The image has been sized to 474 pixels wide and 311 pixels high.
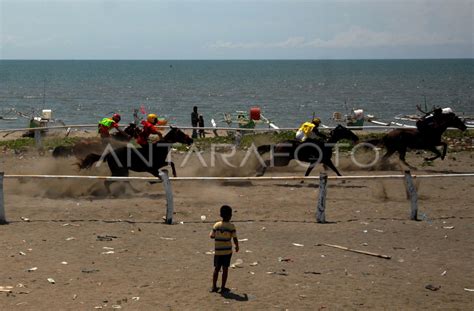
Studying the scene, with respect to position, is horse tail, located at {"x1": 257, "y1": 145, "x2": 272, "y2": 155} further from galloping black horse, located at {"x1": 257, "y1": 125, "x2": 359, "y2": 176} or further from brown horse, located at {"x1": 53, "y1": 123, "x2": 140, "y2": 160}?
brown horse, located at {"x1": 53, "y1": 123, "x2": 140, "y2": 160}

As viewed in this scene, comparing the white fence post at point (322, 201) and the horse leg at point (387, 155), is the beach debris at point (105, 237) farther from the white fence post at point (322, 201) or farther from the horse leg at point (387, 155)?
the horse leg at point (387, 155)

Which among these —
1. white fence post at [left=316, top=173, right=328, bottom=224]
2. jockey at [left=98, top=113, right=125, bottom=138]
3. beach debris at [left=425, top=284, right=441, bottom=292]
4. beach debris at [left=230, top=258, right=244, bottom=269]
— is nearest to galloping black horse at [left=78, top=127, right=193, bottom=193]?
jockey at [left=98, top=113, right=125, bottom=138]

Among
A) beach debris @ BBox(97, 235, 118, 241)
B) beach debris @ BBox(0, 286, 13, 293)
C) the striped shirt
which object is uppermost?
the striped shirt

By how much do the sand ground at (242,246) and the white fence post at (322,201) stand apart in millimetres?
194

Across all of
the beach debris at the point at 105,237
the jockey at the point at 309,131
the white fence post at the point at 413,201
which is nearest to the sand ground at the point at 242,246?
the beach debris at the point at 105,237

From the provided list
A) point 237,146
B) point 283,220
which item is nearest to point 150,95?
point 237,146

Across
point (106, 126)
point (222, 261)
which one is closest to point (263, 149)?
point (106, 126)

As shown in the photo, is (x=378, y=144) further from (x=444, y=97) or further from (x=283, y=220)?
(x=444, y=97)

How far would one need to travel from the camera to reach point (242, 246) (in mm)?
11445

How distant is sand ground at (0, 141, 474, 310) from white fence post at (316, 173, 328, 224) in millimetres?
194

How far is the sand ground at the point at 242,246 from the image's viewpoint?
29.6 ft

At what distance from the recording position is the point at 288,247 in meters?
11.5

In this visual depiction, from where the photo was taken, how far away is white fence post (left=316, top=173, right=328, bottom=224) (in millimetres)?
13141

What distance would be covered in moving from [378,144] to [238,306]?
1244 centimetres
